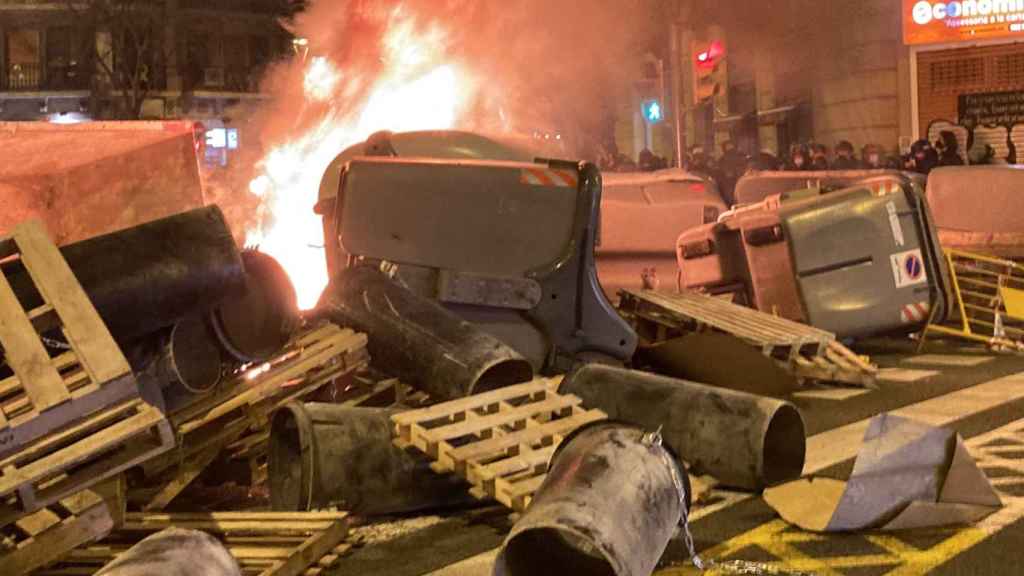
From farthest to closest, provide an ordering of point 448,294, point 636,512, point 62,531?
point 448,294 < point 62,531 < point 636,512

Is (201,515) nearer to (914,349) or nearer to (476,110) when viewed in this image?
(914,349)

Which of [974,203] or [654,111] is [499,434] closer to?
[974,203]

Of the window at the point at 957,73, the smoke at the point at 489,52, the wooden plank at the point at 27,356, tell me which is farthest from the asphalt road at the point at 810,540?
the window at the point at 957,73

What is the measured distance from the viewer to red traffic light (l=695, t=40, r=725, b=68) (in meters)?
24.0

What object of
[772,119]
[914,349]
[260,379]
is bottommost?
[914,349]

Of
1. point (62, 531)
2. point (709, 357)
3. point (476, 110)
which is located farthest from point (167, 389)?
point (476, 110)

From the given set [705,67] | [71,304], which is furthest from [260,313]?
[705,67]

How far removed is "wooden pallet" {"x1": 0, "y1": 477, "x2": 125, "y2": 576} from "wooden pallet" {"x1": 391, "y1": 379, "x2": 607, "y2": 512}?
4.25ft

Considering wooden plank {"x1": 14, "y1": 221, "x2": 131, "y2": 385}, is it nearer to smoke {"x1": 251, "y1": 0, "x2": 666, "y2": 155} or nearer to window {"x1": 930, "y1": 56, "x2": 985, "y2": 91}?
smoke {"x1": 251, "y1": 0, "x2": 666, "y2": 155}

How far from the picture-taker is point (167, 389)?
5.77 metres

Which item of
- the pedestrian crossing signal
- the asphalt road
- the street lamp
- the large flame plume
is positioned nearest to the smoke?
the large flame plume

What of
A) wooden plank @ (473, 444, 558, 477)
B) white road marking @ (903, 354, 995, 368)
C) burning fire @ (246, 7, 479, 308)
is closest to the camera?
wooden plank @ (473, 444, 558, 477)

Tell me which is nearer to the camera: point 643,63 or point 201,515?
point 201,515

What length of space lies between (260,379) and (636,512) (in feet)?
8.60
